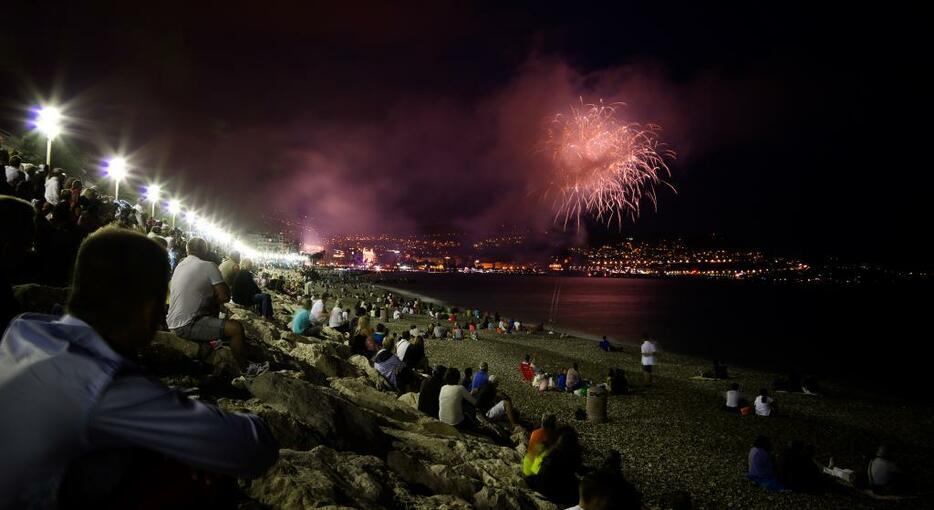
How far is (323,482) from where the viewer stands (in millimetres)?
4117

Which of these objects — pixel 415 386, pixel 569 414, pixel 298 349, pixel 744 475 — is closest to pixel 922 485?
pixel 744 475

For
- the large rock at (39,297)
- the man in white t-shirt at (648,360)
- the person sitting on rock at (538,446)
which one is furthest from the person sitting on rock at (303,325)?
the man in white t-shirt at (648,360)

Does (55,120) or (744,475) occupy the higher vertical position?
(55,120)

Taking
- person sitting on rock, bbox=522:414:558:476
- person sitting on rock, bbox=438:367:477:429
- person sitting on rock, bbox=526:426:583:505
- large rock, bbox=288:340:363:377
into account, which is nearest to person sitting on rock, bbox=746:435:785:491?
person sitting on rock, bbox=526:426:583:505

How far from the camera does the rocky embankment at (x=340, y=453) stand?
4.12 meters

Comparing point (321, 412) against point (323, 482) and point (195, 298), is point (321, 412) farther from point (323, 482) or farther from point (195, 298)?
point (195, 298)

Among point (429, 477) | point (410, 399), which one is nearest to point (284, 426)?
point (429, 477)

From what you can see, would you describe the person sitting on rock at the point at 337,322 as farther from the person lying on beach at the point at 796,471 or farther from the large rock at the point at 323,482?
the large rock at the point at 323,482

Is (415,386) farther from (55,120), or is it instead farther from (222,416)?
(55,120)

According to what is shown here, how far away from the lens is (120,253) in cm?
161

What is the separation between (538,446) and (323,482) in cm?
441

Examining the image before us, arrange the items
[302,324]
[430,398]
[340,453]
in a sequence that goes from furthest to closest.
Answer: [302,324] → [430,398] → [340,453]

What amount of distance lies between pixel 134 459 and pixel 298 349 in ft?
33.4

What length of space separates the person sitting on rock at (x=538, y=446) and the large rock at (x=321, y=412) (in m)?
2.56
